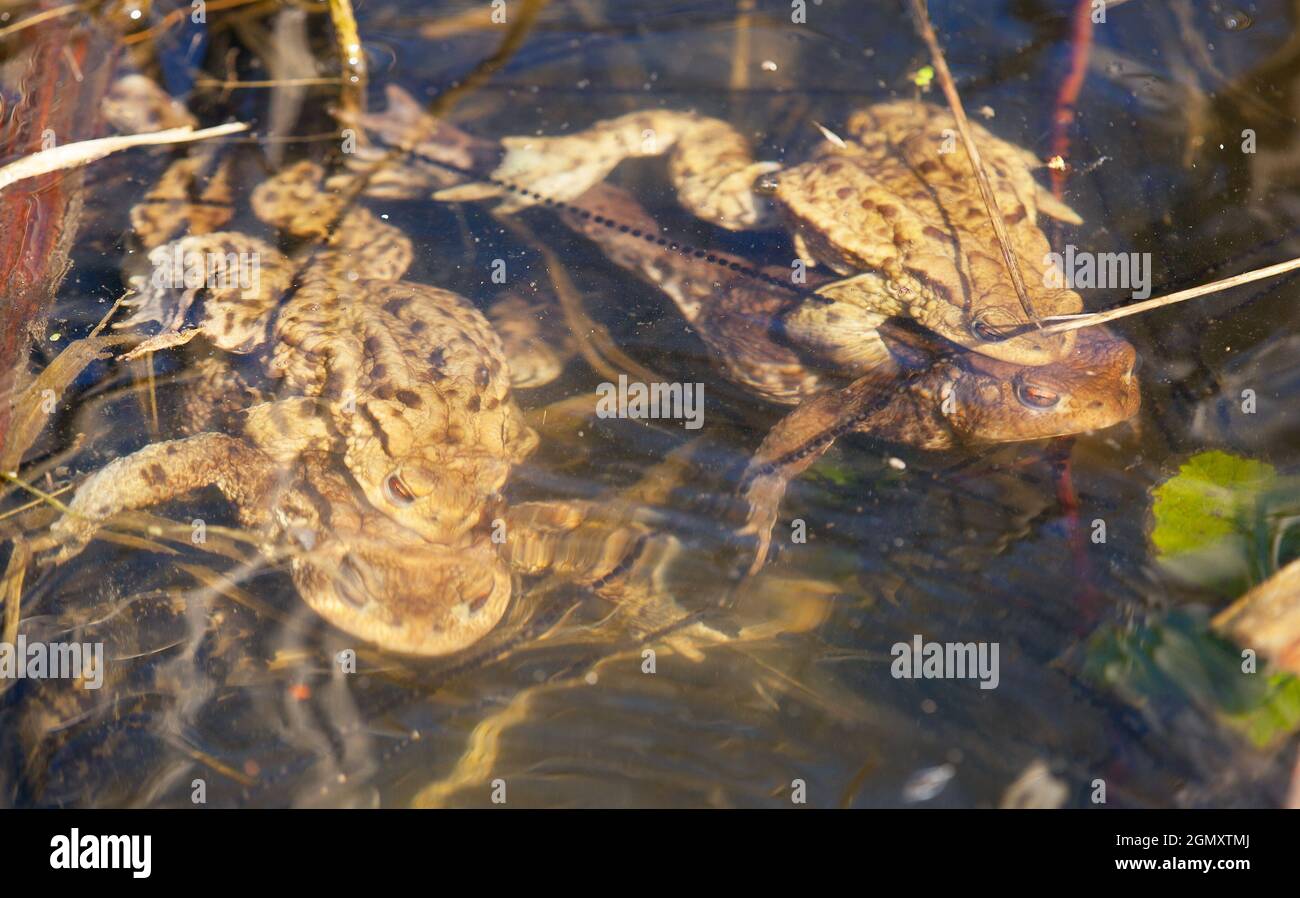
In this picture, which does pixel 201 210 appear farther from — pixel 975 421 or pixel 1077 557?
pixel 1077 557

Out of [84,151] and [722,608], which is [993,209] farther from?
[84,151]
